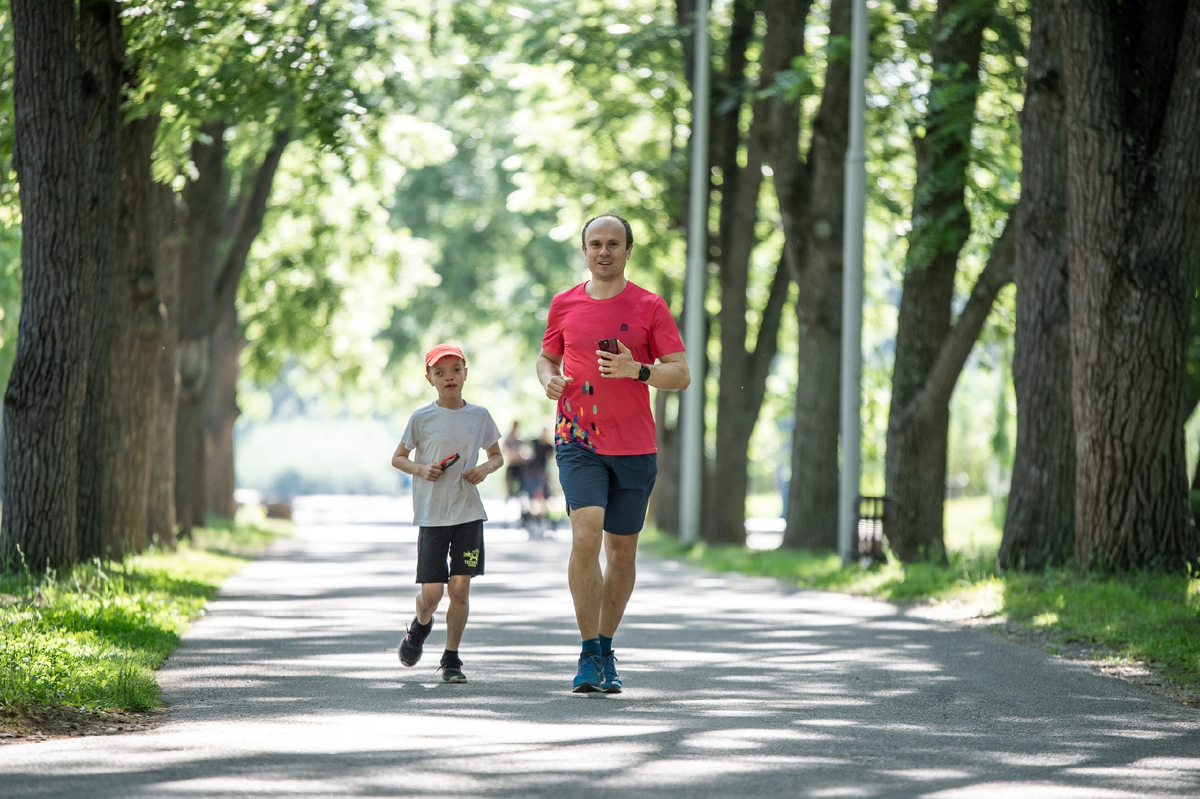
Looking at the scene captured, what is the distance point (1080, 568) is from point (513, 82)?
14.9 m

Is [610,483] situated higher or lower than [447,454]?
lower

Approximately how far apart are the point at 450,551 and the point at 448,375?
0.87 meters

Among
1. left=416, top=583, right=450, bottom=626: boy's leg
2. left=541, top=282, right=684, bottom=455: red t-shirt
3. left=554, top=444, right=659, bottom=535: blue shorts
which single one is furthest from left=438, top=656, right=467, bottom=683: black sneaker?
left=541, top=282, right=684, bottom=455: red t-shirt

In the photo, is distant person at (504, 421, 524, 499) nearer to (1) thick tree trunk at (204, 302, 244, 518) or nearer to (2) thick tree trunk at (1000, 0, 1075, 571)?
(1) thick tree trunk at (204, 302, 244, 518)

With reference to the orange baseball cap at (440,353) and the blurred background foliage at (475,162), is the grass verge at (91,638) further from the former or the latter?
the blurred background foliage at (475,162)

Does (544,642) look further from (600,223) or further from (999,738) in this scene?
(999,738)

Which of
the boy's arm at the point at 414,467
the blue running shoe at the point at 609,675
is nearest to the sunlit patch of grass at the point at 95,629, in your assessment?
the boy's arm at the point at 414,467

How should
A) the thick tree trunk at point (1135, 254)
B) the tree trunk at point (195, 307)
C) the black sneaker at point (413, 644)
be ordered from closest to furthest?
1. the black sneaker at point (413, 644)
2. the thick tree trunk at point (1135, 254)
3. the tree trunk at point (195, 307)

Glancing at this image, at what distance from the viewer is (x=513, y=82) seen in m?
24.5

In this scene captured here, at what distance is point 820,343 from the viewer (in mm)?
18891

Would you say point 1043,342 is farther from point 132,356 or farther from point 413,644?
point 132,356

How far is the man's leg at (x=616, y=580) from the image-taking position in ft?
24.7

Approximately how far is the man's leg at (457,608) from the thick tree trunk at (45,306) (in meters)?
4.49

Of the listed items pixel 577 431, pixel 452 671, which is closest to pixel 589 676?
pixel 452 671
